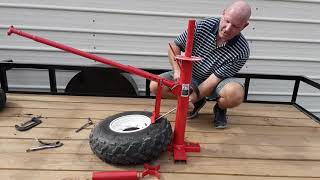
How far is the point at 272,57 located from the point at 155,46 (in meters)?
1.20

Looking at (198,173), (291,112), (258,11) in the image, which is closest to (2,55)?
(198,173)

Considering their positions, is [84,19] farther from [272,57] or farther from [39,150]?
[272,57]

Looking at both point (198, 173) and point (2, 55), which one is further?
point (2, 55)

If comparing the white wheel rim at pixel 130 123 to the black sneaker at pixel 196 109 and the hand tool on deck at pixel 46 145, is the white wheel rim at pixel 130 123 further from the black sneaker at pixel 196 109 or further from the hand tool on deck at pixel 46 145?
the black sneaker at pixel 196 109

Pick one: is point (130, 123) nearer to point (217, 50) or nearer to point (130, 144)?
point (130, 144)

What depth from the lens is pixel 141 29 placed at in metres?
3.03

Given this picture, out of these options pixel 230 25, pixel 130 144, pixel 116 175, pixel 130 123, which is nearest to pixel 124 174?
pixel 116 175

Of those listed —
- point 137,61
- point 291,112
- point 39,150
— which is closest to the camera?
point 39,150

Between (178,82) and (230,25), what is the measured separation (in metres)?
0.56

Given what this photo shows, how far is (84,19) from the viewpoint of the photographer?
9.71 ft

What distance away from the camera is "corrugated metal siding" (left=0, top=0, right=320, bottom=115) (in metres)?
2.93

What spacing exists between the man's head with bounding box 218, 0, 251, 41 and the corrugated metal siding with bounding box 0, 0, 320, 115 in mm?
893

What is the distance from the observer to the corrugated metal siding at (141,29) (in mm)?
2928

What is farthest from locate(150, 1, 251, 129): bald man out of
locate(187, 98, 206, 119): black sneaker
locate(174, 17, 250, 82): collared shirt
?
locate(187, 98, 206, 119): black sneaker
